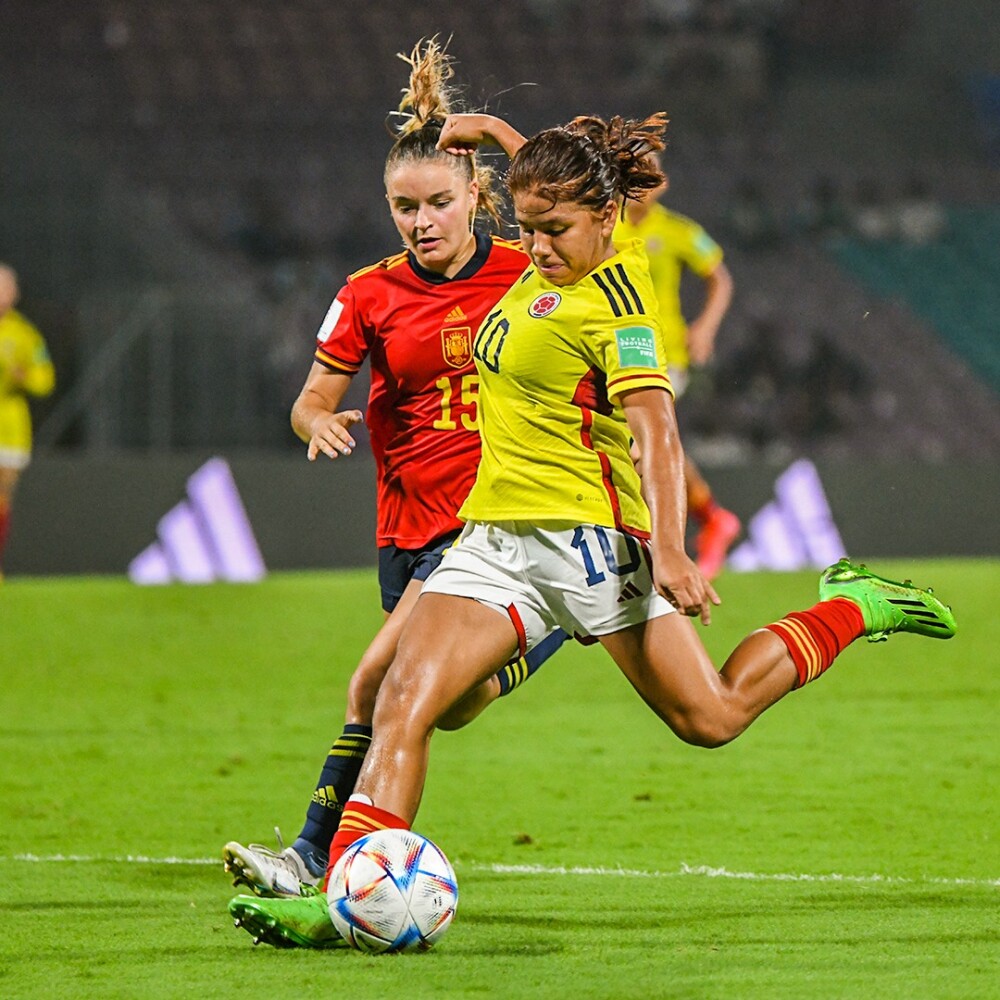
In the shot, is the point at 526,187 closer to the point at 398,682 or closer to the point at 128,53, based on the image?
the point at 398,682

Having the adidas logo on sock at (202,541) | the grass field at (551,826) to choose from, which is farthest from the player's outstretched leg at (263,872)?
the adidas logo on sock at (202,541)

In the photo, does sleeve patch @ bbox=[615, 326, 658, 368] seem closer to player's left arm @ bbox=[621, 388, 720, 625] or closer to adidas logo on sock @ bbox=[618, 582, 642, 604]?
player's left arm @ bbox=[621, 388, 720, 625]

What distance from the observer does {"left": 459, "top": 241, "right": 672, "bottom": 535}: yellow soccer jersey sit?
14.5 ft

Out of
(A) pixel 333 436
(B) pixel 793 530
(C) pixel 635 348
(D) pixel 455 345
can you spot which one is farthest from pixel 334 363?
(B) pixel 793 530

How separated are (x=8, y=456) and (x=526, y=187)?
454 inches

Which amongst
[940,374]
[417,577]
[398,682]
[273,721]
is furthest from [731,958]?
[940,374]

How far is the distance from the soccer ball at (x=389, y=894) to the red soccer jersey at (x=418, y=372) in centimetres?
118

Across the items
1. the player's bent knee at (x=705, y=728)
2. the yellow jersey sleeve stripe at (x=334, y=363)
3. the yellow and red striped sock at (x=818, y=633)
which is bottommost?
the player's bent knee at (x=705, y=728)

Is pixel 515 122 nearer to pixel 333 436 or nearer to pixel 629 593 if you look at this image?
pixel 333 436

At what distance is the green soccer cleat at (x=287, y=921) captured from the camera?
13.8 ft

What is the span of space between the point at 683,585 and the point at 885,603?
1.22 meters

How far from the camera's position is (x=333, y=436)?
462 cm

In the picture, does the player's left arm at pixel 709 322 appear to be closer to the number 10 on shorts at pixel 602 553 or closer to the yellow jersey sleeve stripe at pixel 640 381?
the number 10 on shorts at pixel 602 553

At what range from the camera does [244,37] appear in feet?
84.4
